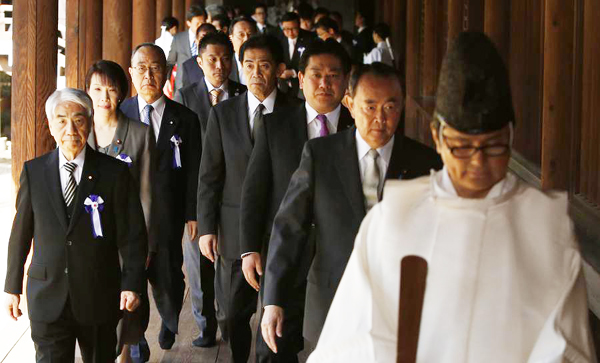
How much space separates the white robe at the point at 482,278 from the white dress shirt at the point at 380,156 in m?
1.26

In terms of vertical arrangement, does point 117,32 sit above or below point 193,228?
above

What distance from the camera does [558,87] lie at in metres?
5.80

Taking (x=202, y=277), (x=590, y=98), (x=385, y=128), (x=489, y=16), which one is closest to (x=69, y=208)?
(x=385, y=128)

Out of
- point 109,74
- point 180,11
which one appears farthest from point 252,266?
point 180,11

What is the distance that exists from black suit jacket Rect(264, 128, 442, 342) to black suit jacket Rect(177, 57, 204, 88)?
4.36m

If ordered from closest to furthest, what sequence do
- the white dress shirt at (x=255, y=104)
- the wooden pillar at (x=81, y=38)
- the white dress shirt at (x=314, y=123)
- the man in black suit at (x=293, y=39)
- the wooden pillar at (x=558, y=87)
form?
the white dress shirt at (x=314, y=123) → the white dress shirt at (x=255, y=104) → the wooden pillar at (x=558, y=87) → the wooden pillar at (x=81, y=38) → the man in black suit at (x=293, y=39)

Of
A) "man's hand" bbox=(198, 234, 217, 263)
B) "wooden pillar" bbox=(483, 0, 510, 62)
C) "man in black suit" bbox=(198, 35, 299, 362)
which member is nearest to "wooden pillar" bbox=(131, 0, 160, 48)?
"wooden pillar" bbox=(483, 0, 510, 62)

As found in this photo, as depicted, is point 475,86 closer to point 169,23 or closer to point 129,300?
point 129,300

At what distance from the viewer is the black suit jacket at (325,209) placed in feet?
12.1

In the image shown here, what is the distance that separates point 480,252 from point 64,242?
8.21 feet

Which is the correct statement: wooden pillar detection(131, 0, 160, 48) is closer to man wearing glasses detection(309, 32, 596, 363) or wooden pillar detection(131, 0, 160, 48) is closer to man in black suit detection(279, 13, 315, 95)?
man in black suit detection(279, 13, 315, 95)

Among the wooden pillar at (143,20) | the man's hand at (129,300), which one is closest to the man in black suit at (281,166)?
the man's hand at (129,300)

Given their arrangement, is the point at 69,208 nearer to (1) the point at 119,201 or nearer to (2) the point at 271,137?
(1) the point at 119,201

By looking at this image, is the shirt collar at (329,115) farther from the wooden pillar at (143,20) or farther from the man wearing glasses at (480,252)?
the wooden pillar at (143,20)
